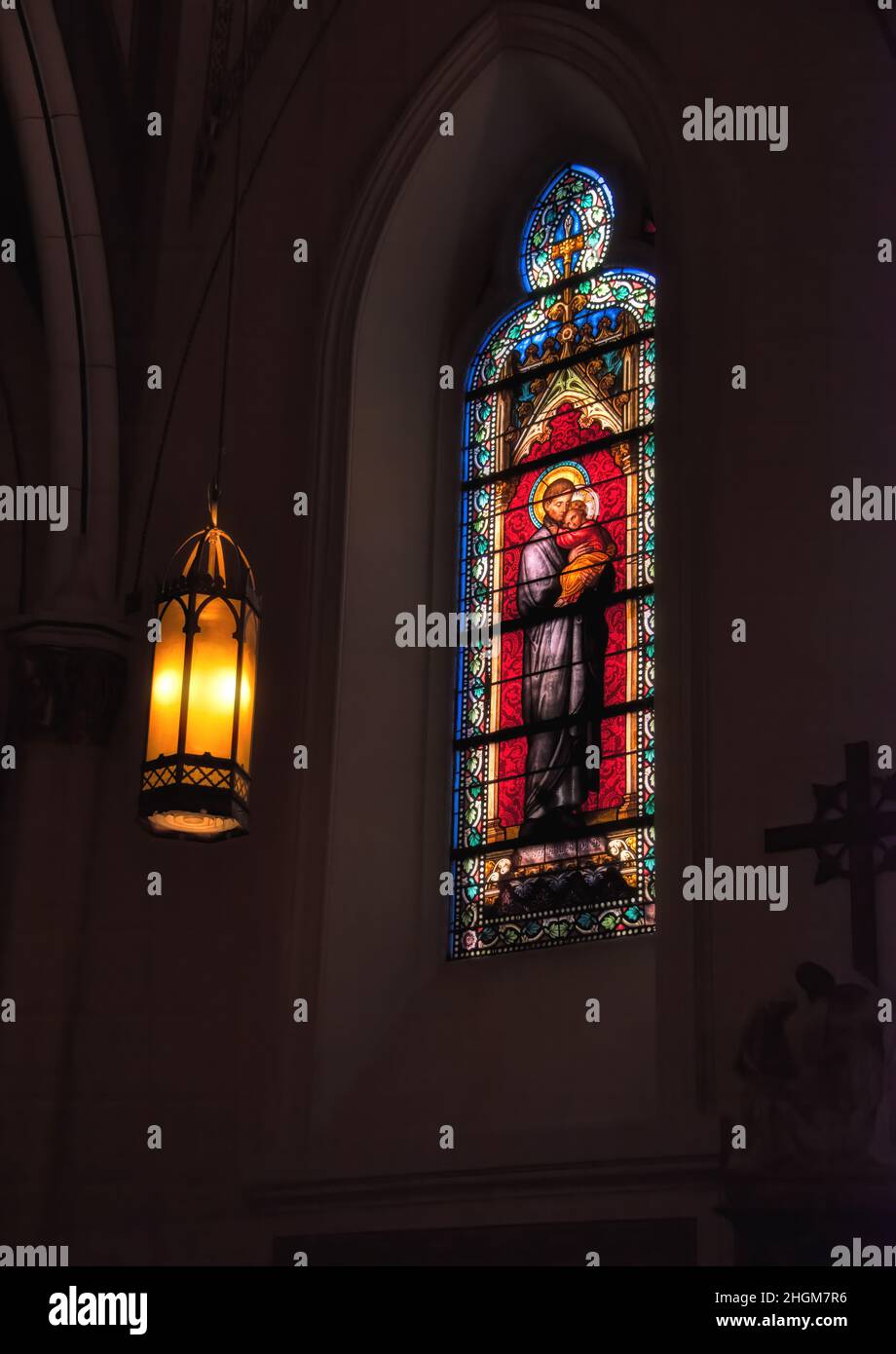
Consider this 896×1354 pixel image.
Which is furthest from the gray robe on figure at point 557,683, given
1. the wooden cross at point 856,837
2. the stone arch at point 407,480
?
the wooden cross at point 856,837

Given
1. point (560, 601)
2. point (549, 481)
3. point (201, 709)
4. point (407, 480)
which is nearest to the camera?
point (201, 709)

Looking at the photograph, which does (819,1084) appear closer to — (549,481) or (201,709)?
(201,709)

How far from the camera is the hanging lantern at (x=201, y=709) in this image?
5.97m

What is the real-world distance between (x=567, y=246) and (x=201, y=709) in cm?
397

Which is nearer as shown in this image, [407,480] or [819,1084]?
[819,1084]

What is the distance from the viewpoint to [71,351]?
963cm

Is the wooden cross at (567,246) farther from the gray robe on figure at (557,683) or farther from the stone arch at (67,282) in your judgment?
the stone arch at (67,282)

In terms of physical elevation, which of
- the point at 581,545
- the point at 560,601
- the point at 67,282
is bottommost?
the point at 560,601

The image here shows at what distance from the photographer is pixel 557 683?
8398 millimetres

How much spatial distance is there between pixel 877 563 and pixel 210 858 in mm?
3036

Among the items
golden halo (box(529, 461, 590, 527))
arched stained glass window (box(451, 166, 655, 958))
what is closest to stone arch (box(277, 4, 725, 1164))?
arched stained glass window (box(451, 166, 655, 958))

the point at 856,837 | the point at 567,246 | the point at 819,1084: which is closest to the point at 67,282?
the point at 567,246

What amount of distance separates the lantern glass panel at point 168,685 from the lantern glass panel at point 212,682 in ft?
0.14
